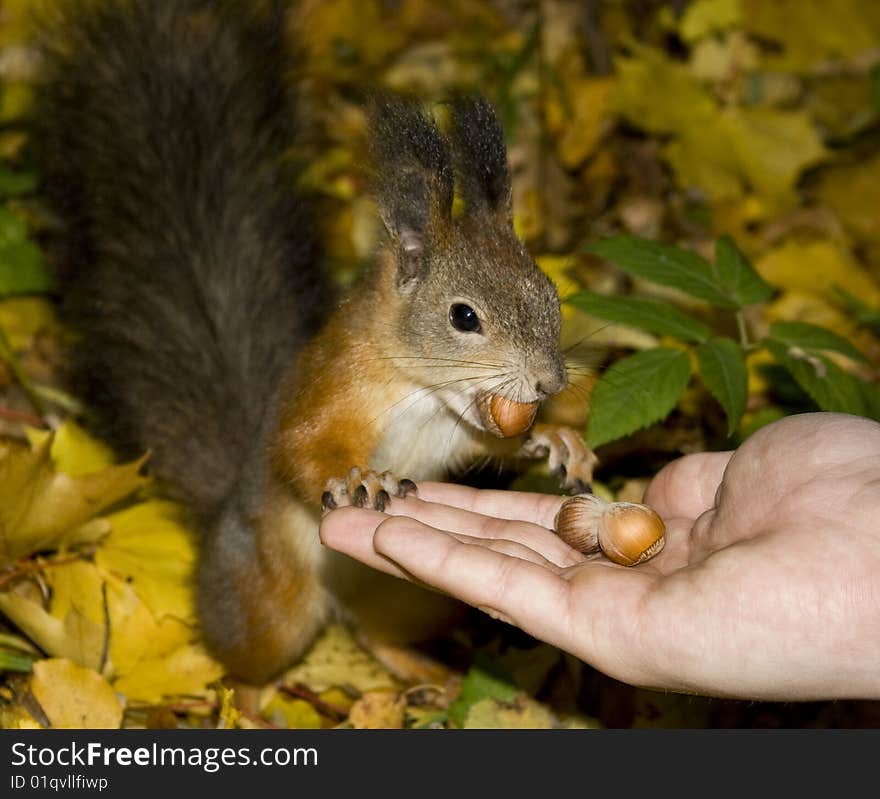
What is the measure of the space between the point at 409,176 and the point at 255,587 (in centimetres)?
85

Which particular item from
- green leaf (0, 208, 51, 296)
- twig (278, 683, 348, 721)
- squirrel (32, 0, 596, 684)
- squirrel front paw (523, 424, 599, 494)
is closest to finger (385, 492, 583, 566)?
squirrel (32, 0, 596, 684)

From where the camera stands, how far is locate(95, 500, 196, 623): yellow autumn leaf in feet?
6.76

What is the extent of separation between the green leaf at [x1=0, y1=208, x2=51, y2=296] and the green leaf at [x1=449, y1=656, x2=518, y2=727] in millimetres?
1308

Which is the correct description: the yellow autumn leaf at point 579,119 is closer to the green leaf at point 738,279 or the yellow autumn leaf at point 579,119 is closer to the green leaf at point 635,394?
the green leaf at point 738,279

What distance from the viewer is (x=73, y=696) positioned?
172cm

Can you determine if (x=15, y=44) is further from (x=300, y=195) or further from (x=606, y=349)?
(x=606, y=349)

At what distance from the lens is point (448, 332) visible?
1.71 metres

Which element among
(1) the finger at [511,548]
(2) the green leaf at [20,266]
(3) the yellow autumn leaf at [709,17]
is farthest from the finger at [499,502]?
(3) the yellow autumn leaf at [709,17]

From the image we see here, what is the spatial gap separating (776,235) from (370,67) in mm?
1451

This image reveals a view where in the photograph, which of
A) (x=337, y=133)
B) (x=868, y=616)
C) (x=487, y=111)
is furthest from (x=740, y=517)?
(x=337, y=133)

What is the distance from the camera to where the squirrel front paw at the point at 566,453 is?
191 centimetres

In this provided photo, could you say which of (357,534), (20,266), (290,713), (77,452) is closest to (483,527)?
(357,534)

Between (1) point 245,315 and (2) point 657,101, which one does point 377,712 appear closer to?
(1) point 245,315

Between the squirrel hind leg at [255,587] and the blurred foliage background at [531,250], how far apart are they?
0.22ft
